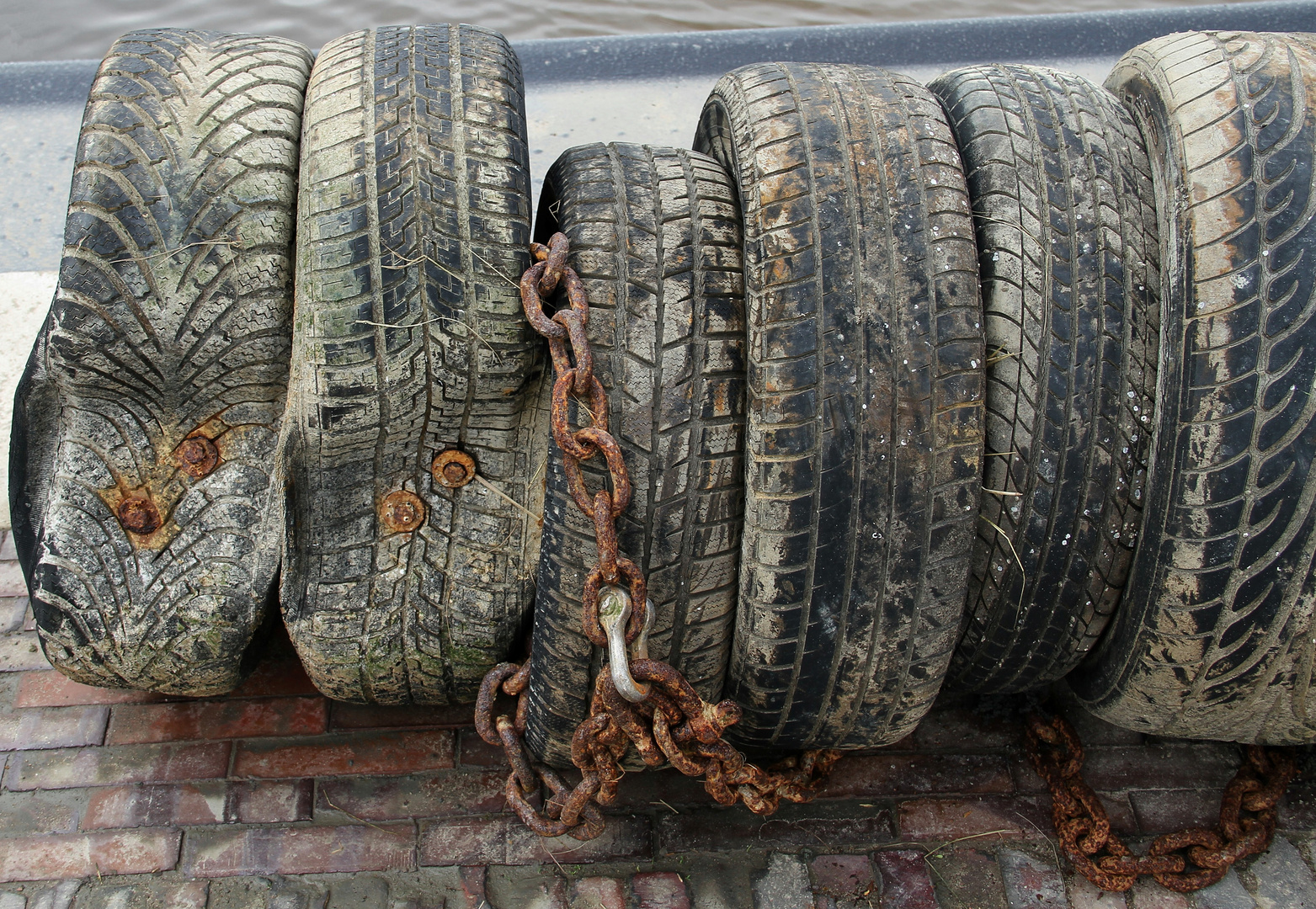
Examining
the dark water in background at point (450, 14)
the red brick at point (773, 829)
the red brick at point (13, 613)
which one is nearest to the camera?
the red brick at point (773, 829)

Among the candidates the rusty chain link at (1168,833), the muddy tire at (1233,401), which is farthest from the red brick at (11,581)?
the muddy tire at (1233,401)

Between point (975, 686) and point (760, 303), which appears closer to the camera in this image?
point (760, 303)

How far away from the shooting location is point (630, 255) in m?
2.28

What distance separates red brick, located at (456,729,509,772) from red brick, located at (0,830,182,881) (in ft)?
2.60

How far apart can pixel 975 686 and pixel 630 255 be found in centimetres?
148

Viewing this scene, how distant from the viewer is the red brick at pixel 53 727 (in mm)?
2947

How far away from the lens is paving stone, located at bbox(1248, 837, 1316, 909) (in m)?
2.62

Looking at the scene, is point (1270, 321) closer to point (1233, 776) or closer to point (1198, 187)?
point (1198, 187)

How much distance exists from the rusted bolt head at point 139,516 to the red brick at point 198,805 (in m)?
0.78

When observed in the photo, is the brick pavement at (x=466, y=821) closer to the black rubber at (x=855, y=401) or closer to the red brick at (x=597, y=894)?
the red brick at (x=597, y=894)

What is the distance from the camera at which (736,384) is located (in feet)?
7.47

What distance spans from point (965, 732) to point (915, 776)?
22 cm

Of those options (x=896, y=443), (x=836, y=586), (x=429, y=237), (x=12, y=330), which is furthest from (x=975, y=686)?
(x=12, y=330)

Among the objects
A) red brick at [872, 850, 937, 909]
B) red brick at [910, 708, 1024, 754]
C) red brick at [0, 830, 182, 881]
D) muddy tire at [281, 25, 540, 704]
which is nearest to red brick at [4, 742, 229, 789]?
red brick at [0, 830, 182, 881]
